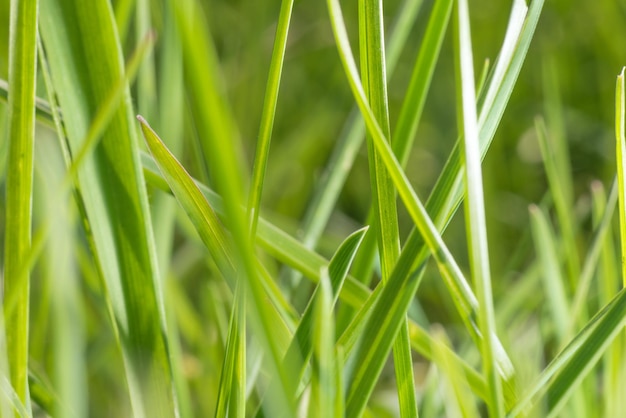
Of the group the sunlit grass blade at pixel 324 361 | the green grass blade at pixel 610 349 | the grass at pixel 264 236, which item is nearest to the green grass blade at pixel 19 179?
the grass at pixel 264 236

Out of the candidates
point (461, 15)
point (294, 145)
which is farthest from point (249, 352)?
point (294, 145)

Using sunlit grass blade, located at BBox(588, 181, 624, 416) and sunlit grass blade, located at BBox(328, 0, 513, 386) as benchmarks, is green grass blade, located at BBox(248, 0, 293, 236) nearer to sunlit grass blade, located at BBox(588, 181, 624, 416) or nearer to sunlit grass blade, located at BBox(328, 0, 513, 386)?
sunlit grass blade, located at BBox(328, 0, 513, 386)

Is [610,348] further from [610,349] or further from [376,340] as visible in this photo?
[376,340]

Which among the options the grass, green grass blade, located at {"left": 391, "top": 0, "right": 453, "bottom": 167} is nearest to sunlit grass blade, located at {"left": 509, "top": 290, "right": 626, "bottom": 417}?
the grass

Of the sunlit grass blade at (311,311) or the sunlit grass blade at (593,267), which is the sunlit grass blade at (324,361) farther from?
the sunlit grass blade at (593,267)

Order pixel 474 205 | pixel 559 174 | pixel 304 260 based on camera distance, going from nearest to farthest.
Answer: pixel 474 205, pixel 304 260, pixel 559 174

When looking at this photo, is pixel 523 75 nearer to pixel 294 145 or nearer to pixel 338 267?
pixel 294 145

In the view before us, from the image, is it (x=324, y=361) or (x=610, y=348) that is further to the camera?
(x=610, y=348)

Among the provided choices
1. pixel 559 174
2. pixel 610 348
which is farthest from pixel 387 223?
pixel 559 174
